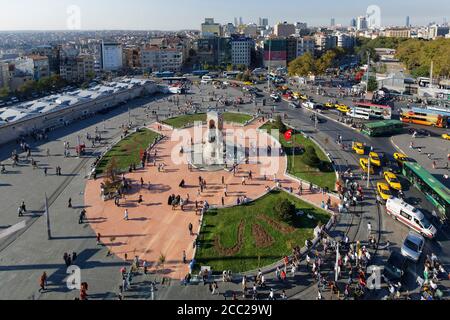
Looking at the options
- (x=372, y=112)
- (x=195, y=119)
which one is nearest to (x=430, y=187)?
(x=372, y=112)

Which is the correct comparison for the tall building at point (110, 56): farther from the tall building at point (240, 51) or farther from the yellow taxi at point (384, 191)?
the yellow taxi at point (384, 191)

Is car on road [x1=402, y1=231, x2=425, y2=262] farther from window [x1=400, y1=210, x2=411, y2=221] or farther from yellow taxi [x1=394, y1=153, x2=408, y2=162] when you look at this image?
yellow taxi [x1=394, y1=153, x2=408, y2=162]

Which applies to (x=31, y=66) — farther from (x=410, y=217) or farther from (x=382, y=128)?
(x=410, y=217)

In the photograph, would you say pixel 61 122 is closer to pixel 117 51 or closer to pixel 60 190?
pixel 60 190

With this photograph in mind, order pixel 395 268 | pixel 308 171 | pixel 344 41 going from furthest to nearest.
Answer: pixel 344 41, pixel 308 171, pixel 395 268

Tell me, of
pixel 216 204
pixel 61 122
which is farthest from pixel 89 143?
pixel 216 204
